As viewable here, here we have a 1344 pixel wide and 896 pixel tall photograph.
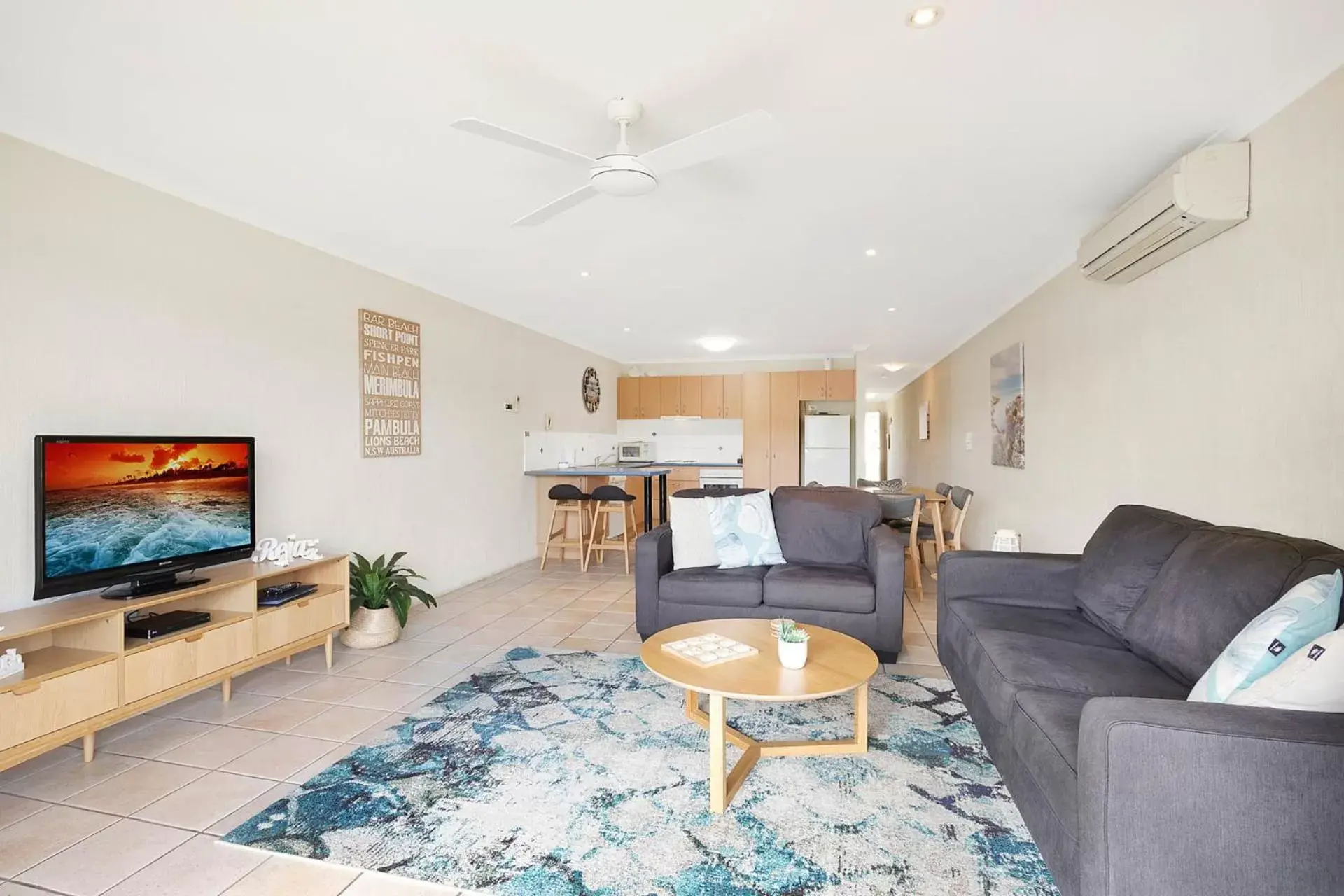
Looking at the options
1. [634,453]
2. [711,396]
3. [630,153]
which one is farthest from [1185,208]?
[634,453]

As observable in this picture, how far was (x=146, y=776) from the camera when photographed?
2.21 meters

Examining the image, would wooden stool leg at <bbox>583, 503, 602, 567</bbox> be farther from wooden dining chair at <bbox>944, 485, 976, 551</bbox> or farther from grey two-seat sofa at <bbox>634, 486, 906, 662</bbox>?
wooden dining chair at <bbox>944, 485, 976, 551</bbox>

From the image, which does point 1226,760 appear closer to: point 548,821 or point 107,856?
point 548,821

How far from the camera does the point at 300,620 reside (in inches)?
121

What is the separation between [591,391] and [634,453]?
1.18 m

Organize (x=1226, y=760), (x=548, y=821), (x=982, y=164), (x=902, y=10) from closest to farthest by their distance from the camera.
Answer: (x=1226, y=760) < (x=902, y=10) < (x=548, y=821) < (x=982, y=164)

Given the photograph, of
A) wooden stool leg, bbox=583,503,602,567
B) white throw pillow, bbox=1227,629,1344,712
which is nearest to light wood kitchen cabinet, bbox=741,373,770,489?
wooden stool leg, bbox=583,503,602,567

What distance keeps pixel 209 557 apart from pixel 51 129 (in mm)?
1812

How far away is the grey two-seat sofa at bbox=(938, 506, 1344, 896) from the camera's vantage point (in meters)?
1.13

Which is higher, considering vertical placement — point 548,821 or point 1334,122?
point 1334,122

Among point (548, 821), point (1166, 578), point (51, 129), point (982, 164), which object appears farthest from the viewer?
point (982, 164)

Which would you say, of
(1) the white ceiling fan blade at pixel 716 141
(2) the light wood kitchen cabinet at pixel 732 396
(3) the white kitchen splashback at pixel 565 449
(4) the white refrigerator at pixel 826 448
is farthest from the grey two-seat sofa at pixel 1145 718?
(2) the light wood kitchen cabinet at pixel 732 396

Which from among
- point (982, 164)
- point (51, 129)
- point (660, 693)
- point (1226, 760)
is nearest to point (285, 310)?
point (51, 129)

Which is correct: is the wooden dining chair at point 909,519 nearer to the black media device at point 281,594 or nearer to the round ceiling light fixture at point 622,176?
the round ceiling light fixture at point 622,176
